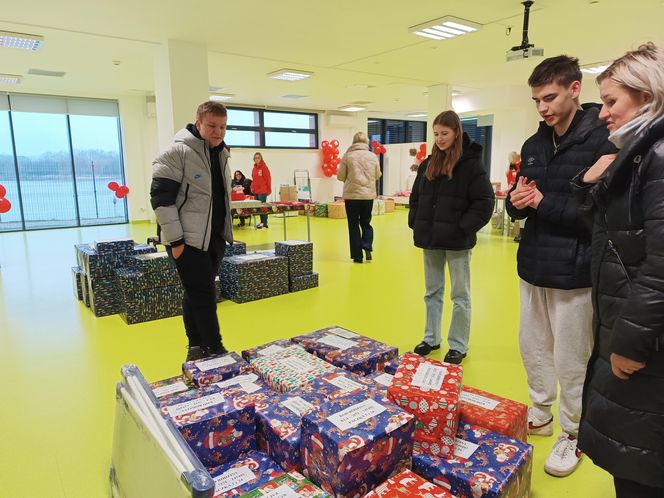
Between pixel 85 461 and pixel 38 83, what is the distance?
859cm

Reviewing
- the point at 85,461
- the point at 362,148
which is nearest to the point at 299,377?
the point at 85,461

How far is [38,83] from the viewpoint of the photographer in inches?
326

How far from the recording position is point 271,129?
485 inches

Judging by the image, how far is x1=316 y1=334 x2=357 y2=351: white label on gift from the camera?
7.18 ft

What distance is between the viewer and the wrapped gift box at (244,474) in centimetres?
142

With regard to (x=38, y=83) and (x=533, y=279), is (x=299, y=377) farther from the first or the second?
(x=38, y=83)

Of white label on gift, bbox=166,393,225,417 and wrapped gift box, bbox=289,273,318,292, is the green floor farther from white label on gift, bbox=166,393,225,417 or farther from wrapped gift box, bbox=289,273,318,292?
white label on gift, bbox=166,393,225,417

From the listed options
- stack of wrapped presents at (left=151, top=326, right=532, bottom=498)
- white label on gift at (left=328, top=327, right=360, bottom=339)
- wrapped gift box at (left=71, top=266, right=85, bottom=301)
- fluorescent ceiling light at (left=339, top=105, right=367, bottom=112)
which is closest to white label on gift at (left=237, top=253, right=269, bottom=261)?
wrapped gift box at (left=71, top=266, right=85, bottom=301)

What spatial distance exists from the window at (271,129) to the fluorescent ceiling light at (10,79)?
171 inches

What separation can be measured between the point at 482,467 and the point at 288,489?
0.60 metres

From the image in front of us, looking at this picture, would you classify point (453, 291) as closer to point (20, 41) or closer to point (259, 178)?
point (20, 41)

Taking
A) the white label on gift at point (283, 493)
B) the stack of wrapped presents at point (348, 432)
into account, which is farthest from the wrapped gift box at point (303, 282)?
the white label on gift at point (283, 493)

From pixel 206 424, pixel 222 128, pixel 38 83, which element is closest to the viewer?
pixel 206 424

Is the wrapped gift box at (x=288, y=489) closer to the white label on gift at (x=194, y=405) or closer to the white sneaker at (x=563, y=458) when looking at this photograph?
the white label on gift at (x=194, y=405)
